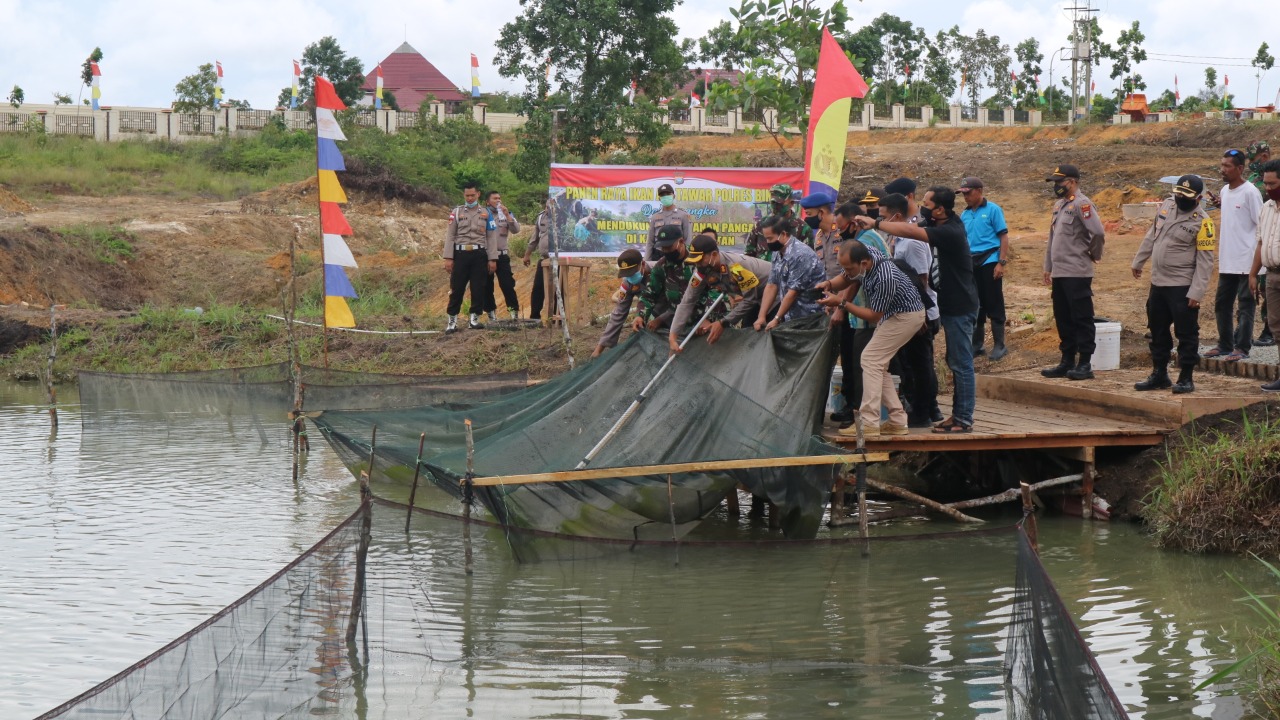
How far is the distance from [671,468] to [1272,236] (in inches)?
164

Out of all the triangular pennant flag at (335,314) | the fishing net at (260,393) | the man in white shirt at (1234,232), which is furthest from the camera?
the triangular pennant flag at (335,314)

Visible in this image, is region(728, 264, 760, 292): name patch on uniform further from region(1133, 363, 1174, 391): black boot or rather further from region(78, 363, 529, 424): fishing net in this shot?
region(78, 363, 529, 424): fishing net

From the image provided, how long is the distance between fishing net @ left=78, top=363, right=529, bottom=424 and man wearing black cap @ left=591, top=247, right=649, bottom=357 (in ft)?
6.99

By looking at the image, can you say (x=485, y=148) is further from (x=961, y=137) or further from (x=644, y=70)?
(x=961, y=137)

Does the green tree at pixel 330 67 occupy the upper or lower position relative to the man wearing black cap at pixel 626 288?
upper

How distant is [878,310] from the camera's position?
723 cm

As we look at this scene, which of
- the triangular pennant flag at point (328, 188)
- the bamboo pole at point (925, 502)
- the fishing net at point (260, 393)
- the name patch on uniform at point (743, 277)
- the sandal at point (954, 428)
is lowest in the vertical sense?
the bamboo pole at point (925, 502)

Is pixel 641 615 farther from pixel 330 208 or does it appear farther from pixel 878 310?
pixel 330 208

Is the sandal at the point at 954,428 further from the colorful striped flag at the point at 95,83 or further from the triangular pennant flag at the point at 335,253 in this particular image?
the colorful striped flag at the point at 95,83

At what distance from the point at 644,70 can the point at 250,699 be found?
22690mm

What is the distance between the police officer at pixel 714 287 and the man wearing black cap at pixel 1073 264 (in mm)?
2357

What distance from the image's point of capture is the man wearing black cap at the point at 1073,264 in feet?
29.0

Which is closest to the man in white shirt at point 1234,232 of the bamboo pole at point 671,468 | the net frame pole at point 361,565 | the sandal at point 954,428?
the sandal at point 954,428

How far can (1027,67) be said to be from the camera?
178 feet
